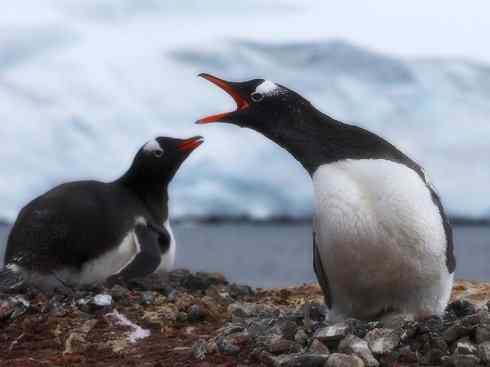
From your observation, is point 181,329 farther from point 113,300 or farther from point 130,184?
point 130,184

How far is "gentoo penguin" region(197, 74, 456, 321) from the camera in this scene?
15.4 feet

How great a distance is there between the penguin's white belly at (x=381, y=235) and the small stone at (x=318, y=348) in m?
0.43

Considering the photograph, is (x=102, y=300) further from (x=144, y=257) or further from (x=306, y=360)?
(x=306, y=360)

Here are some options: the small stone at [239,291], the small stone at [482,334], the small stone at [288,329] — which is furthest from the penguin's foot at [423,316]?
the small stone at [239,291]

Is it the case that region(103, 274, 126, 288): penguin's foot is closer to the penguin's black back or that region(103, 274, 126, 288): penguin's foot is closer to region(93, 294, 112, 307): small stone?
the penguin's black back

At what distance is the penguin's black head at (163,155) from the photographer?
8.69m

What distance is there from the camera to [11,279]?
7078mm

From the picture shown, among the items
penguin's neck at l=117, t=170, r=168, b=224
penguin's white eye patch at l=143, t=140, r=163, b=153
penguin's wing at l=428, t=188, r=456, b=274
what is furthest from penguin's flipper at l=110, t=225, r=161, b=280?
penguin's wing at l=428, t=188, r=456, b=274

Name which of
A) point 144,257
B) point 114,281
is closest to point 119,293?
point 114,281

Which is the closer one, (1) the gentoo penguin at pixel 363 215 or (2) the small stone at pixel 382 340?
(2) the small stone at pixel 382 340

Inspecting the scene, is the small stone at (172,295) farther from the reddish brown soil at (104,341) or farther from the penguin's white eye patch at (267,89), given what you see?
the penguin's white eye patch at (267,89)

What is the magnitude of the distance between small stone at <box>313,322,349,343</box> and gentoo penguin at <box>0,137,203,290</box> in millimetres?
2958

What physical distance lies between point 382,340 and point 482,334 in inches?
17.9

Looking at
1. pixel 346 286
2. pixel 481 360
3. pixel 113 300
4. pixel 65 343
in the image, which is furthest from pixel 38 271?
pixel 481 360
